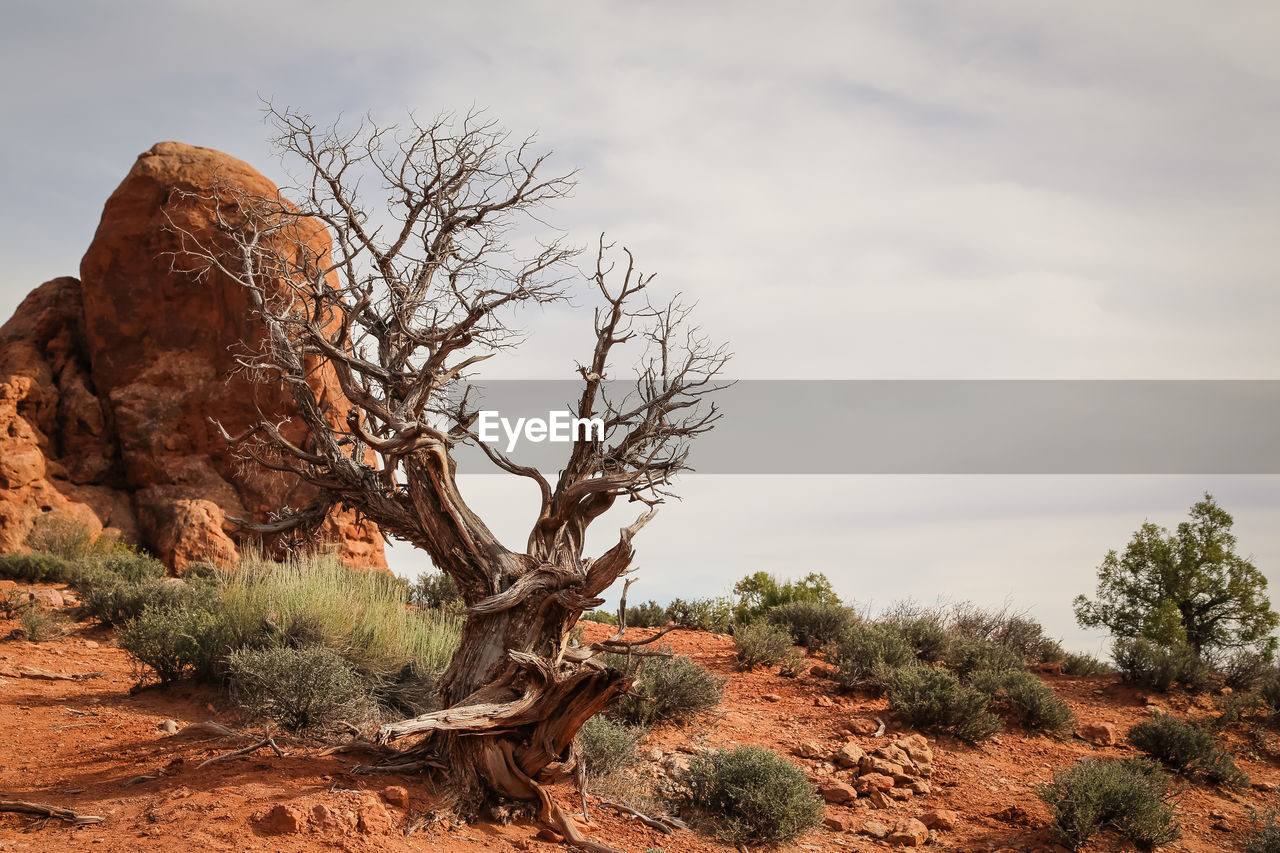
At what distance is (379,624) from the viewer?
375 inches

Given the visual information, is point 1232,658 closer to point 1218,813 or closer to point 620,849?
point 1218,813

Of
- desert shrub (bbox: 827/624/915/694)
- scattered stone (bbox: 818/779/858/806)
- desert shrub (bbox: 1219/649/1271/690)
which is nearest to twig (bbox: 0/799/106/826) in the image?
scattered stone (bbox: 818/779/858/806)

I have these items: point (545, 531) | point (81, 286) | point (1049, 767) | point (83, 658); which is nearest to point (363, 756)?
point (545, 531)

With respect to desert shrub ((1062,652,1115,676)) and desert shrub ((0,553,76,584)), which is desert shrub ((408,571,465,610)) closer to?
desert shrub ((0,553,76,584))

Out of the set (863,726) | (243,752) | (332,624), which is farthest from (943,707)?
(243,752)

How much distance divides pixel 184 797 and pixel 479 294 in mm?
4366

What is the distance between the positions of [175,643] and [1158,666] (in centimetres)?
1295

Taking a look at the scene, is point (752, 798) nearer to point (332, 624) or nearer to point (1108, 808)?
point (1108, 808)

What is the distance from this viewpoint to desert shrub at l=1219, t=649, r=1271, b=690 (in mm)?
13438

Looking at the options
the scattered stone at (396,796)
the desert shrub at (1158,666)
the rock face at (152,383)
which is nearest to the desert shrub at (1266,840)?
the desert shrub at (1158,666)

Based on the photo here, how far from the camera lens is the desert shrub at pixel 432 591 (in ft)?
48.4

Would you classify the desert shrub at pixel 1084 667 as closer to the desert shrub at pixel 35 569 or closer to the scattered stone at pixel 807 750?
the scattered stone at pixel 807 750

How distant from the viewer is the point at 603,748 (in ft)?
26.4

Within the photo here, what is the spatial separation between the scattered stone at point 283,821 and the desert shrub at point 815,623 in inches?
371
